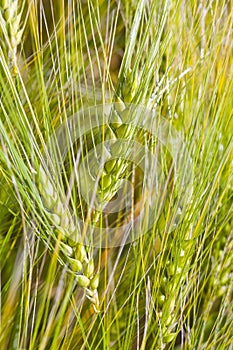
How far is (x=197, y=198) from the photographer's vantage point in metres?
0.50

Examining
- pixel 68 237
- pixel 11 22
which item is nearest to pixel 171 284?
pixel 68 237

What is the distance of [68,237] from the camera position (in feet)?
1.50

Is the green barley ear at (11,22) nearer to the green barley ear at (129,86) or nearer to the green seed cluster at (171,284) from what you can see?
the green barley ear at (129,86)

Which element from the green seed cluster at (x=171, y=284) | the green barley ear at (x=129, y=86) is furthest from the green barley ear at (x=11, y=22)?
the green seed cluster at (x=171, y=284)

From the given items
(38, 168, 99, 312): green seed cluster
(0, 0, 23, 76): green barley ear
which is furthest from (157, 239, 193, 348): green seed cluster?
(0, 0, 23, 76): green barley ear

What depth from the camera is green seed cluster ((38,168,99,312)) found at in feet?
1.42


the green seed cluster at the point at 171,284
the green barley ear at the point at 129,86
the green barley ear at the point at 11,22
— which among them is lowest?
the green seed cluster at the point at 171,284

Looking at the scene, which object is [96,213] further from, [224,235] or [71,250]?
[224,235]

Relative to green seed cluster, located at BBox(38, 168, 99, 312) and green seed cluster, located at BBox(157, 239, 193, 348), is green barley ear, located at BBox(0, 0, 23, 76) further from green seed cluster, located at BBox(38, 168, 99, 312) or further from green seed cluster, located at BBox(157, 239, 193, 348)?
green seed cluster, located at BBox(157, 239, 193, 348)

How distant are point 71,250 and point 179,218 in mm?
117

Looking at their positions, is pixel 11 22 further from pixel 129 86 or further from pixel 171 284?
pixel 171 284

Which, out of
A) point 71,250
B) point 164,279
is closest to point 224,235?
point 164,279

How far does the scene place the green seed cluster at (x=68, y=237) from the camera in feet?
1.42

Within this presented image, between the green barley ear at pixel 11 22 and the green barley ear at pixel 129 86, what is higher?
the green barley ear at pixel 11 22
